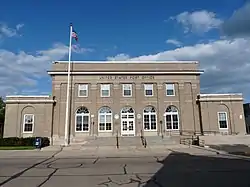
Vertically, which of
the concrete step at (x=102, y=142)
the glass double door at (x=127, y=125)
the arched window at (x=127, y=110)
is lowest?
the concrete step at (x=102, y=142)

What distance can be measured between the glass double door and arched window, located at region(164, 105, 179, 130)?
4631 millimetres

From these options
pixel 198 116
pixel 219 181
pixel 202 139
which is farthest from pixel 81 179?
pixel 198 116

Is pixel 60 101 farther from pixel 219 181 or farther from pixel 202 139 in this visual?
pixel 219 181

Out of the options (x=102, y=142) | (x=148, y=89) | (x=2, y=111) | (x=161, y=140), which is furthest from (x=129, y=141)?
(x=2, y=111)

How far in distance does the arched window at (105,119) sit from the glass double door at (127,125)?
176 cm

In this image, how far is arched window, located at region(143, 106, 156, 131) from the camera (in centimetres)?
3572

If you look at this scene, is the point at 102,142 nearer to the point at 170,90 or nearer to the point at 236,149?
the point at 170,90

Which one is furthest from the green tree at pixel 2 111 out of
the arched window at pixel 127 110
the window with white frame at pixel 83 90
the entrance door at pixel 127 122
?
the entrance door at pixel 127 122

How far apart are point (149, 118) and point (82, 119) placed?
30.0 ft

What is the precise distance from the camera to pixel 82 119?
35.7m

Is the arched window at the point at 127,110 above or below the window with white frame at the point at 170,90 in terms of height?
below

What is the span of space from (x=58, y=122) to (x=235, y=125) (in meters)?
23.7

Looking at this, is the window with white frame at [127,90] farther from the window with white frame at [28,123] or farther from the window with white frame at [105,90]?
the window with white frame at [28,123]

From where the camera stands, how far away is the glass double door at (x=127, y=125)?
116 feet
